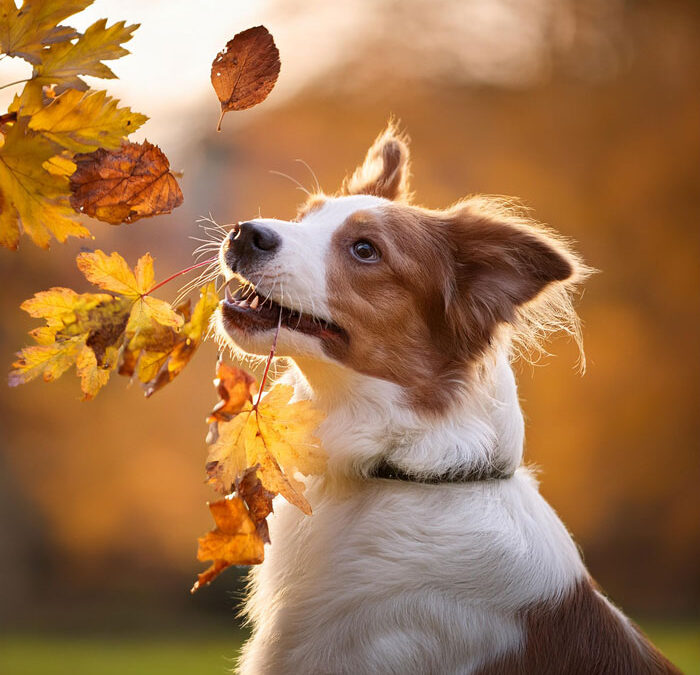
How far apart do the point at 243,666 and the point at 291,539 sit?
16.4 inches

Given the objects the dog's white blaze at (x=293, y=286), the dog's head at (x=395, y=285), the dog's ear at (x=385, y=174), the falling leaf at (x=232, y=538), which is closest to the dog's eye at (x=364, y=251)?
the dog's head at (x=395, y=285)

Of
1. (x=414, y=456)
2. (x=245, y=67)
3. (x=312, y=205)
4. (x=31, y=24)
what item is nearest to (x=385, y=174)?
(x=312, y=205)

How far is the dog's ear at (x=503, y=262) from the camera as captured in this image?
245cm

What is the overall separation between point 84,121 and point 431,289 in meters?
1.26

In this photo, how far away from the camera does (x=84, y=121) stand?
5.29 ft

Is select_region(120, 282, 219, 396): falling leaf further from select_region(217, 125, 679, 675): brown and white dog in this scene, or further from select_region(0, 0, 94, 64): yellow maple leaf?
select_region(0, 0, 94, 64): yellow maple leaf

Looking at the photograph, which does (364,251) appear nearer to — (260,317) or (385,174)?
(260,317)

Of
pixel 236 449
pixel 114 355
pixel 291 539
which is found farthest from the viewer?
pixel 291 539

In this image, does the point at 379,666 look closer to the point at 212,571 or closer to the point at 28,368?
the point at 212,571

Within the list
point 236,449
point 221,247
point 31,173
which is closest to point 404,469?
point 236,449

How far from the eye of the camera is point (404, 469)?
241 centimetres

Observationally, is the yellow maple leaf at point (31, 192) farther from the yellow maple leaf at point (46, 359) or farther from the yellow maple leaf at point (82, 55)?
the yellow maple leaf at point (46, 359)

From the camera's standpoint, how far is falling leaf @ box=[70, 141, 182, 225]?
66.1 inches

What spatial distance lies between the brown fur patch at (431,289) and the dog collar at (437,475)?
7.9 inches
